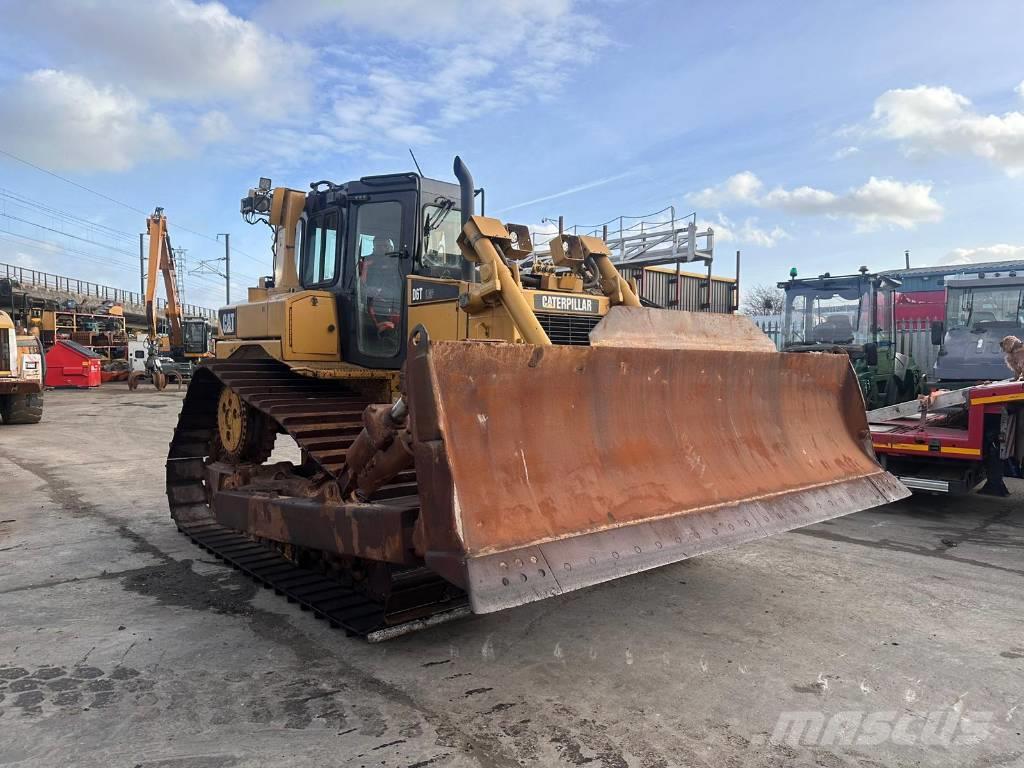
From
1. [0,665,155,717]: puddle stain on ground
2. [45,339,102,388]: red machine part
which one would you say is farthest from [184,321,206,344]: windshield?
[0,665,155,717]: puddle stain on ground

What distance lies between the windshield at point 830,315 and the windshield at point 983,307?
941 mm

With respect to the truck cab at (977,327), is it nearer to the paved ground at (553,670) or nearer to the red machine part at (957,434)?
the red machine part at (957,434)

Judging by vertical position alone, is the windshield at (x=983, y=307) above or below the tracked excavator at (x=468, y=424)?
above

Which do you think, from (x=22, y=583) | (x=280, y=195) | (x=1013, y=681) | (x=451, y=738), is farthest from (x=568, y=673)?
(x=280, y=195)

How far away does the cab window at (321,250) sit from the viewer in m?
5.54

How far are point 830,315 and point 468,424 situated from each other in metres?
10.2

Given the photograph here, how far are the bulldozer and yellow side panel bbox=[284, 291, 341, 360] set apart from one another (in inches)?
481

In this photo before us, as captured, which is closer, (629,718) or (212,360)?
(629,718)

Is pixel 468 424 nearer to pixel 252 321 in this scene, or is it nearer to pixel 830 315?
pixel 252 321

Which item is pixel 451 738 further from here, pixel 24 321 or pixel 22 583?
pixel 24 321

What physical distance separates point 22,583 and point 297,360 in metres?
2.28

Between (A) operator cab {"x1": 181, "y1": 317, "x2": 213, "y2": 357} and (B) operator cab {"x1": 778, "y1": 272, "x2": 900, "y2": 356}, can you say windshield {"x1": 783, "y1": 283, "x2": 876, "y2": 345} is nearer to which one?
(B) operator cab {"x1": 778, "y1": 272, "x2": 900, "y2": 356}

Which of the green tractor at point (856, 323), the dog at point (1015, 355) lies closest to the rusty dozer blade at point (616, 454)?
the dog at point (1015, 355)

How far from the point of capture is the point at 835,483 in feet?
14.4
